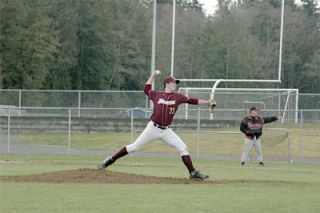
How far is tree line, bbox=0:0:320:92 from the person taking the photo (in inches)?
2429

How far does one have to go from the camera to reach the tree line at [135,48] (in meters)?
61.7

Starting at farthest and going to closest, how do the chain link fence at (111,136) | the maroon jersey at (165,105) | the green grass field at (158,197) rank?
the chain link fence at (111,136)
the maroon jersey at (165,105)
the green grass field at (158,197)

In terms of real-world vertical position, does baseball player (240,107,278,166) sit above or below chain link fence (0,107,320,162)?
above

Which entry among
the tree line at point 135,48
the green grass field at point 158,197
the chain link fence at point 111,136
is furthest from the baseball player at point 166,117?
the tree line at point 135,48

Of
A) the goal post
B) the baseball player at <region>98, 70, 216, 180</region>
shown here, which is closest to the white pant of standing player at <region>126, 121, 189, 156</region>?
the baseball player at <region>98, 70, 216, 180</region>

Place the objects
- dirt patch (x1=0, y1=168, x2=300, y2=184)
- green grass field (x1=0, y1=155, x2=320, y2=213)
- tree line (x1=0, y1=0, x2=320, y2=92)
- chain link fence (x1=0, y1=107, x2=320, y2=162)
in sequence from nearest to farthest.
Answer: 1. green grass field (x1=0, y1=155, x2=320, y2=213)
2. dirt patch (x1=0, y1=168, x2=300, y2=184)
3. chain link fence (x1=0, y1=107, x2=320, y2=162)
4. tree line (x1=0, y1=0, x2=320, y2=92)

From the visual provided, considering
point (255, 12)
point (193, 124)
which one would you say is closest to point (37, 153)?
point (193, 124)

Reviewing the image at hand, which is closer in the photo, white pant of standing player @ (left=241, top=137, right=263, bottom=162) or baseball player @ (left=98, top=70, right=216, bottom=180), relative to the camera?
baseball player @ (left=98, top=70, right=216, bottom=180)

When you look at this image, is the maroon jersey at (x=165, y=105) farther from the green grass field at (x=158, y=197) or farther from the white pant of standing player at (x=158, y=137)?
the green grass field at (x=158, y=197)

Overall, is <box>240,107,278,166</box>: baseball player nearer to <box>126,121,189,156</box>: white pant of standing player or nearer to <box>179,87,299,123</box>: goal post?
<box>126,121,189,156</box>: white pant of standing player

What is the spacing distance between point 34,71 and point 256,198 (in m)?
48.3

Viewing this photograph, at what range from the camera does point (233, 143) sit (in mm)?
33062

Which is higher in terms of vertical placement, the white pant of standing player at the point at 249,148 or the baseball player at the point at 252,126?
the baseball player at the point at 252,126

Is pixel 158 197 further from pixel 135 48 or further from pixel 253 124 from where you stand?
pixel 135 48
